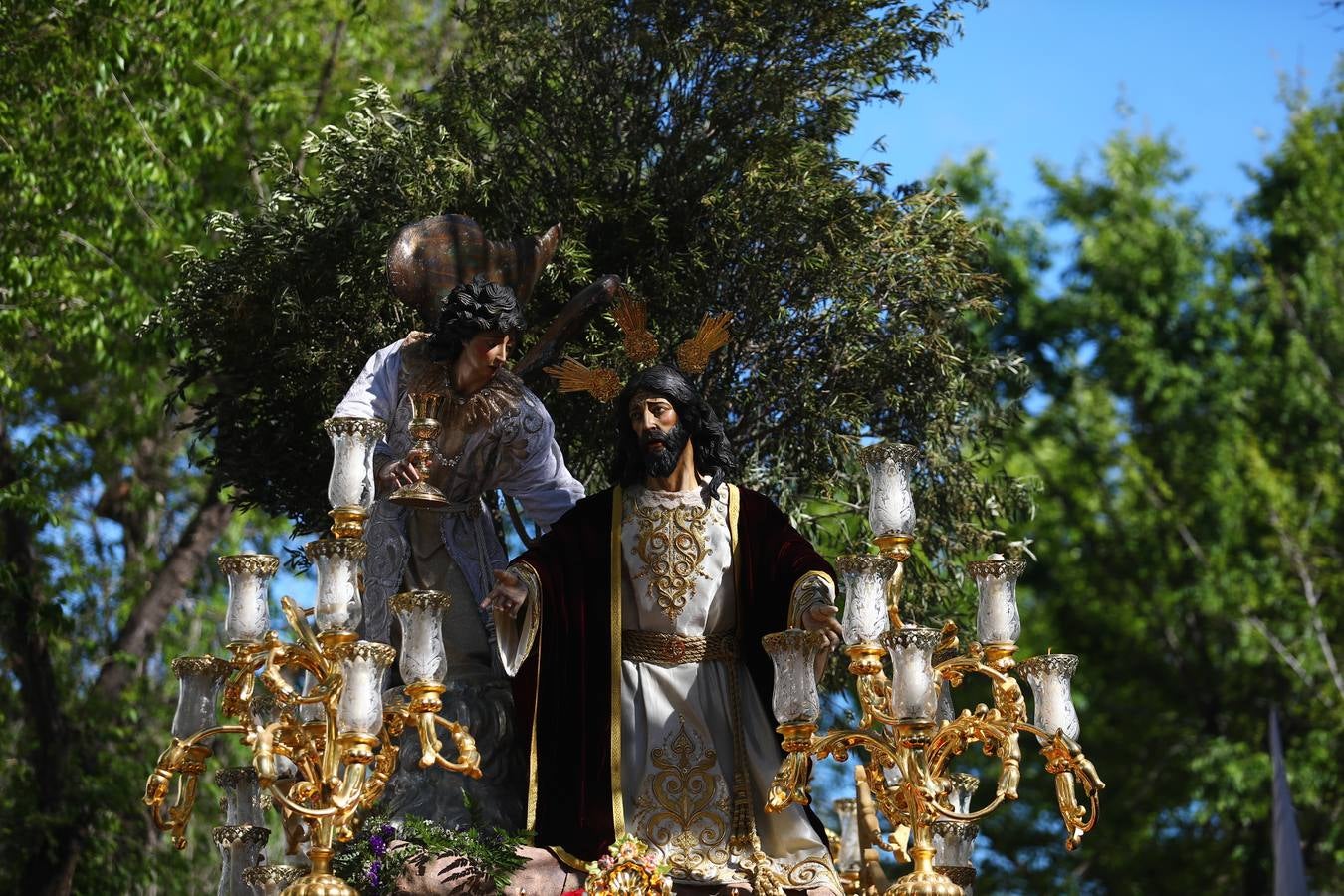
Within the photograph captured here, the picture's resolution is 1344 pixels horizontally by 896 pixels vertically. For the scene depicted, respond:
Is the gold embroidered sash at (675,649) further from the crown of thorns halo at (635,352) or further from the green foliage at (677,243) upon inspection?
the green foliage at (677,243)

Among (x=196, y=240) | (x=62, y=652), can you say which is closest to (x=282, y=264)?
(x=196, y=240)

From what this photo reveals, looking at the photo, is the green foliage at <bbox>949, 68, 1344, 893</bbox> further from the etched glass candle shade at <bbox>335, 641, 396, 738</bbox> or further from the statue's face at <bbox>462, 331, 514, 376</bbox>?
the etched glass candle shade at <bbox>335, 641, 396, 738</bbox>

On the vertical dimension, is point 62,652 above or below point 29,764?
above

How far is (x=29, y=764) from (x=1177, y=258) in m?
17.2

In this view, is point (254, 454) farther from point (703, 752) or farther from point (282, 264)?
point (703, 752)

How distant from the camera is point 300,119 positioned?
16.7 metres

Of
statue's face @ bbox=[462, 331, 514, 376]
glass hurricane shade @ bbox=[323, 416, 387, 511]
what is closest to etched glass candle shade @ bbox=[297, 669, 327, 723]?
glass hurricane shade @ bbox=[323, 416, 387, 511]

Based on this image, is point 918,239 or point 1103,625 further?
Result: point 1103,625

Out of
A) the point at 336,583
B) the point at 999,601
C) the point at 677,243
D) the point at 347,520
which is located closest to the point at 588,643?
the point at 347,520

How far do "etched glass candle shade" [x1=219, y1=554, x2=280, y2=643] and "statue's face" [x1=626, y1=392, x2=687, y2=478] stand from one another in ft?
5.83

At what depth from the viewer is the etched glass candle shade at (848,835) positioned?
32.9 ft

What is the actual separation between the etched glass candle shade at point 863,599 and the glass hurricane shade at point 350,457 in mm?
1874

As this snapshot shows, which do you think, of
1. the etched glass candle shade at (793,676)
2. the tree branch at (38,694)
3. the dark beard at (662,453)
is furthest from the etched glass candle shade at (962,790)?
the tree branch at (38,694)

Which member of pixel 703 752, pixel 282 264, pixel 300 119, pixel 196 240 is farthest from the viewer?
pixel 300 119
